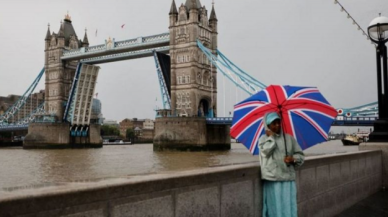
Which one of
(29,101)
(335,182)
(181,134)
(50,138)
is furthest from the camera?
(29,101)

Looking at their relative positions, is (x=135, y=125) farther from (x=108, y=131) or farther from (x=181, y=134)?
(x=181, y=134)

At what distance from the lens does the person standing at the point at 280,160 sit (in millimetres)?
3479

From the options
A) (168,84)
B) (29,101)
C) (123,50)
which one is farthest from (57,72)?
(29,101)

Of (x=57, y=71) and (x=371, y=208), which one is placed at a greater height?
(x=57, y=71)

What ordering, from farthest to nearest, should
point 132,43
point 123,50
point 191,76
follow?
point 123,50 < point 132,43 < point 191,76

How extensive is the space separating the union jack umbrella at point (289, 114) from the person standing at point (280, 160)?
0.24 m

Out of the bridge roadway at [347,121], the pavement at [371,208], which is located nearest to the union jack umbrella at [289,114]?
the pavement at [371,208]

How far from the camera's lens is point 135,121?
129875 millimetres

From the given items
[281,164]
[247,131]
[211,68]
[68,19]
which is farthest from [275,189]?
[68,19]

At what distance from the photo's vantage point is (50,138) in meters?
50.8

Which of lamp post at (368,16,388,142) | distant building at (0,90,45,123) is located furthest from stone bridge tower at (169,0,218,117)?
distant building at (0,90,45,123)

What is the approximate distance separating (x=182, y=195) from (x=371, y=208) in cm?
381

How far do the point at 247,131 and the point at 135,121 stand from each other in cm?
12744

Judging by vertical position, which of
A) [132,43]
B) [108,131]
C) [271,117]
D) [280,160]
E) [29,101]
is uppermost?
[132,43]
